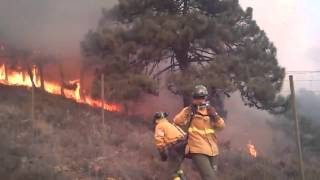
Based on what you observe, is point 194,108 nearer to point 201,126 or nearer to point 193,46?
point 201,126

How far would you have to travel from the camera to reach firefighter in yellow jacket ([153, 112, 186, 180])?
358 inches

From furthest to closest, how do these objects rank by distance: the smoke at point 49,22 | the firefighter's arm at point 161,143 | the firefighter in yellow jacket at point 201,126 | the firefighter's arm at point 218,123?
the smoke at point 49,22 < the firefighter's arm at point 161,143 < the firefighter's arm at point 218,123 < the firefighter in yellow jacket at point 201,126

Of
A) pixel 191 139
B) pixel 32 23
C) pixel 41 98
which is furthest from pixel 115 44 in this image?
pixel 191 139

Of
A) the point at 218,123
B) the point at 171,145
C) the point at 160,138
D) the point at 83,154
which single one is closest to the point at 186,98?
the point at 83,154

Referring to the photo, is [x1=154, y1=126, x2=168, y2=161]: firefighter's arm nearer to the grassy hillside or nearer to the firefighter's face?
the firefighter's face

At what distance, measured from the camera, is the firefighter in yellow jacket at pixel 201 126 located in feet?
26.8

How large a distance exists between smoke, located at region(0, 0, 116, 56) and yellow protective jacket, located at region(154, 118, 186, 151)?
21294 mm

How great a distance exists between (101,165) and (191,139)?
4.60 metres

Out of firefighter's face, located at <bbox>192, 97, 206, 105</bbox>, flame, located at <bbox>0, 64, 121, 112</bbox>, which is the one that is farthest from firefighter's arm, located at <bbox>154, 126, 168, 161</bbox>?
flame, located at <bbox>0, 64, 121, 112</bbox>

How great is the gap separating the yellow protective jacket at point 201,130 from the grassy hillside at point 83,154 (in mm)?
3219

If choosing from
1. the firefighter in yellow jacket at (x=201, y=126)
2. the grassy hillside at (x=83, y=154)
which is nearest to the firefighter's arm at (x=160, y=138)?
the firefighter in yellow jacket at (x=201, y=126)

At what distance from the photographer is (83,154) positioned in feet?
44.1

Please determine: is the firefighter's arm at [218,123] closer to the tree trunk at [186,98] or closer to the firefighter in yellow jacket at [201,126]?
the firefighter in yellow jacket at [201,126]

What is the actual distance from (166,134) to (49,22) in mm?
24056
